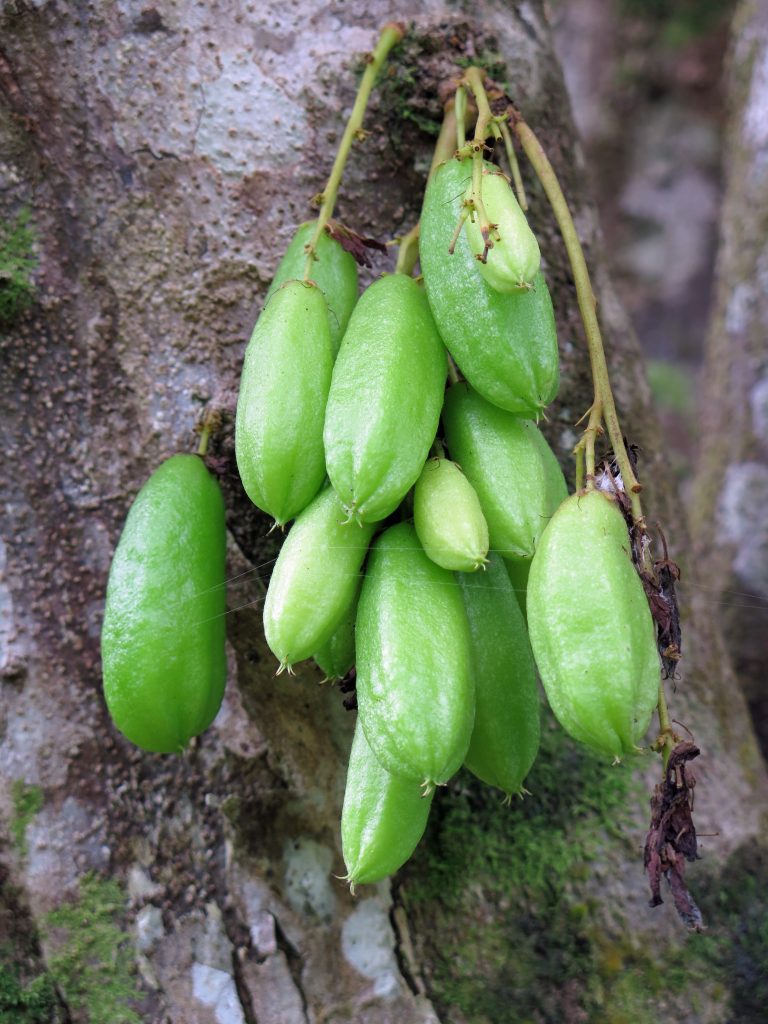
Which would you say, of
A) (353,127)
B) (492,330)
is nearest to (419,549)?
(492,330)

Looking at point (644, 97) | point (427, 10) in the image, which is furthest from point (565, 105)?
point (644, 97)

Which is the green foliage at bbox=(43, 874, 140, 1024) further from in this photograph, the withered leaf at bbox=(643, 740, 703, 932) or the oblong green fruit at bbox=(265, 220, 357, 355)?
the oblong green fruit at bbox=(265, 220, 357, 355)

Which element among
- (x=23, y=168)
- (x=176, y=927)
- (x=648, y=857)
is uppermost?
(x=23, y=168)

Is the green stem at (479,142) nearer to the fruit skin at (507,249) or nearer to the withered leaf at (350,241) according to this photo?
the fruit skin at (507,249)

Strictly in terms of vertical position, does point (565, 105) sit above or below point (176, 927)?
above

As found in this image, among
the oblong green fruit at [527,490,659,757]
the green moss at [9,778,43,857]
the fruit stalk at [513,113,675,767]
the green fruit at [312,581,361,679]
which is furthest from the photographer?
→ the green moss at [9,778,43,857]

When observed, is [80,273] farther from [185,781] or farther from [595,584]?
[595,584]

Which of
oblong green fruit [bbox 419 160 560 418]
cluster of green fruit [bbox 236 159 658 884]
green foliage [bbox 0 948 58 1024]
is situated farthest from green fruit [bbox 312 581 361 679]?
green foliage [bbox 0 948 58 1024]
